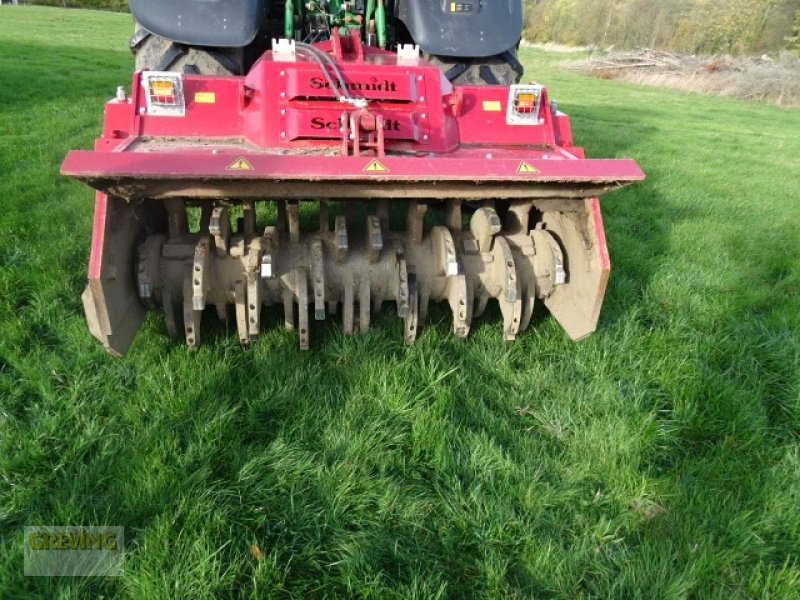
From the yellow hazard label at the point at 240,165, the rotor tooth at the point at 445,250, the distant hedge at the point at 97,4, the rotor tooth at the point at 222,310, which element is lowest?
the distant hedge at the point at 97,4

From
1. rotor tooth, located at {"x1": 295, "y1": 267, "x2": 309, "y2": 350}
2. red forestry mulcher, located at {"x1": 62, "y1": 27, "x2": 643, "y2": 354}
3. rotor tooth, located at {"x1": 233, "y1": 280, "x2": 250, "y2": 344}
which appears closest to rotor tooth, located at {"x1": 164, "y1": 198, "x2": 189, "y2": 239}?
red forestry mulcher, located at {"x1": 62, "y1": 27, "x2": 643, "y2": 354}

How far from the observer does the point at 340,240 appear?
2.66 m

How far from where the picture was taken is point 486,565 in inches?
73.6

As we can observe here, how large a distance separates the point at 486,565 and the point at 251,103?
228 cm

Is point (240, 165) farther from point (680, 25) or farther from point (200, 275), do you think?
point (680, 25)

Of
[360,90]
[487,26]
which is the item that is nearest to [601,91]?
[487,26]

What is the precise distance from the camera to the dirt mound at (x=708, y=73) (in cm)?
1911

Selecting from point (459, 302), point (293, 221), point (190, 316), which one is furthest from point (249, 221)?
point (459, 302)

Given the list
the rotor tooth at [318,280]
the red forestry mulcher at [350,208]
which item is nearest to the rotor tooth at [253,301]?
the red forestry mulcher at [350,208]

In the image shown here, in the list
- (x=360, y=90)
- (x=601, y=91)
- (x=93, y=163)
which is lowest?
(x=601, y=91)

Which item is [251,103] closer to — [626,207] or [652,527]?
[652,527]

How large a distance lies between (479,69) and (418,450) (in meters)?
2.59

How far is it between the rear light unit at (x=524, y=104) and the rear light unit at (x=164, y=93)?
159cm

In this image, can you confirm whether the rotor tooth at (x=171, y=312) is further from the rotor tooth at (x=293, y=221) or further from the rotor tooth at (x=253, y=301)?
the rotor tooth at (x=293, y=221)
